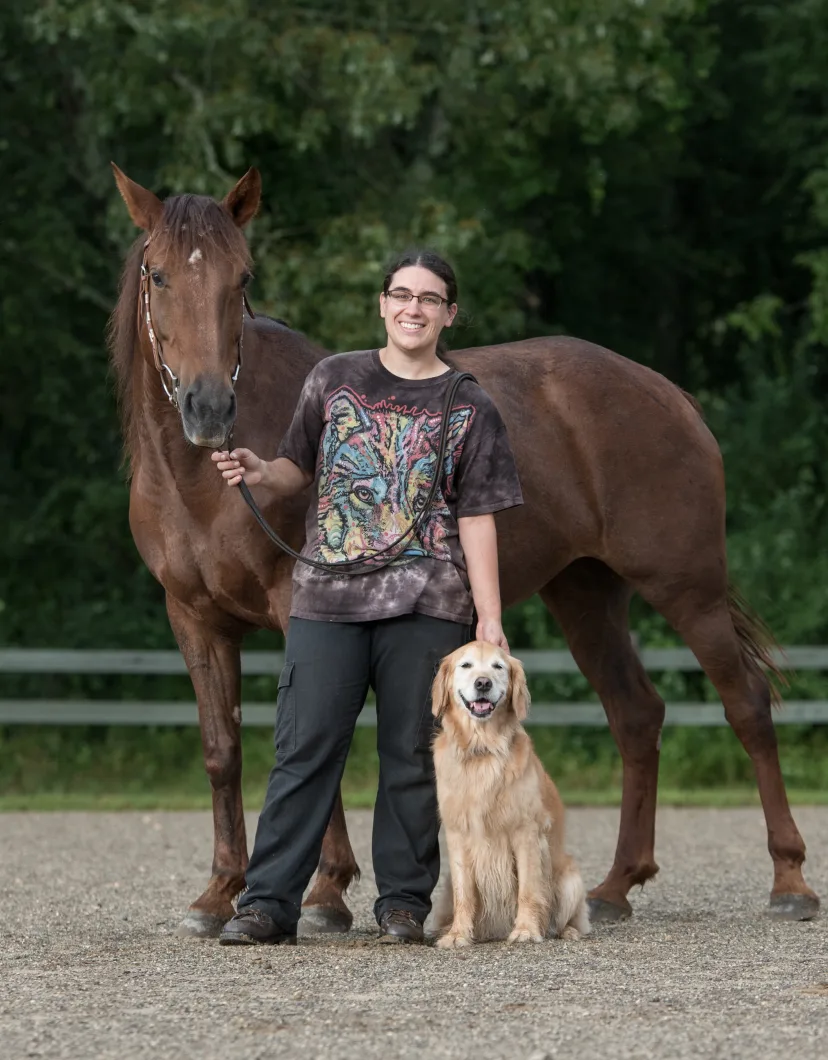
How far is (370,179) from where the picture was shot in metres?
16.0

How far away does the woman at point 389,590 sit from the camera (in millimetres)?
5879

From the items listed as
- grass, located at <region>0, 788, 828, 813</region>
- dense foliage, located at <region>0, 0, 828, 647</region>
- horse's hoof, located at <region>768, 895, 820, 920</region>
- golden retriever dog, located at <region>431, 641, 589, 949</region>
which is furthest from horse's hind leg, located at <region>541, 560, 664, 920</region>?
dense foliage, located at <region>0, 0, 828, 647</region>

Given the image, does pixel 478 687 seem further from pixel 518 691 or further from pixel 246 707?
pixel 246 707

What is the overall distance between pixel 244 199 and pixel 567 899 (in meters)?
2.63

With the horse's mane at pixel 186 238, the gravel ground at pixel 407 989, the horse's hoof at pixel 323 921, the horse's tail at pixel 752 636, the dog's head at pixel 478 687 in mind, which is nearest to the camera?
the gravel ground at pixel 407 989

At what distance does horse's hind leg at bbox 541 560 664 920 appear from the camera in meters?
7.40

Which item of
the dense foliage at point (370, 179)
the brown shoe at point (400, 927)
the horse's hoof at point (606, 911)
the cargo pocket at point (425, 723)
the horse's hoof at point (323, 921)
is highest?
the dense foliage at point (370, 179)

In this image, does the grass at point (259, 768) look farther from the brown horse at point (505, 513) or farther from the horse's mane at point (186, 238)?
A: the horse's mane at point (186, 238)

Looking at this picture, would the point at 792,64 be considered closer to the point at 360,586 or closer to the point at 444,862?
the point at 444,862

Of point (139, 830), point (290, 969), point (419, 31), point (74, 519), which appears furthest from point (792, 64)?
point (290, 969)

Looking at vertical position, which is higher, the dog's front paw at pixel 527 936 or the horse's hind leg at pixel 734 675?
the horse's hind leg at pixel 734 675

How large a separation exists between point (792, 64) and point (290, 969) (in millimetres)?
14665

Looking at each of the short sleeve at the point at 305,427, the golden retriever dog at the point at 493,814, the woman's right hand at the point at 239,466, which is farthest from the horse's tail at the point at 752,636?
the woman's right hand at the point at 239,466

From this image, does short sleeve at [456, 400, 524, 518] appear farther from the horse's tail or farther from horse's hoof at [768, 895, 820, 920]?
horse's hoof at [768, 895, 820, 920]
